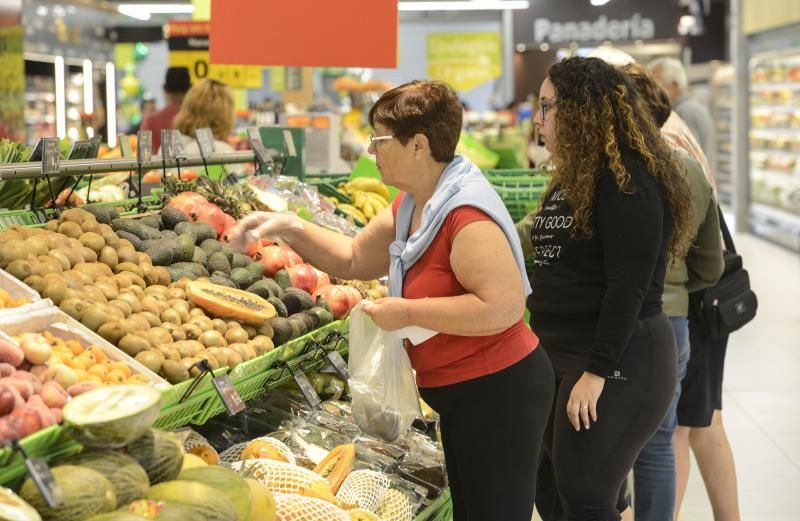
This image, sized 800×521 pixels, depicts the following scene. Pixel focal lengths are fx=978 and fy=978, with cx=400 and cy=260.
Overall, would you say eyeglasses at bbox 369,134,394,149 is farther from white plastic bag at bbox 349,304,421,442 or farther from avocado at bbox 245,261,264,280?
avocado at bbox 245,261,264,280

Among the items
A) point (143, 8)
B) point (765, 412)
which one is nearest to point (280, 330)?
point (765, 412)

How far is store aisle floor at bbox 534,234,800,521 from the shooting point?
14.3 feet

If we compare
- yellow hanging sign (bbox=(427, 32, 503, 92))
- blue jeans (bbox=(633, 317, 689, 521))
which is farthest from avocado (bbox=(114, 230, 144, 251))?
yellow hanging sign (bbox=(427, 32, 503, 92))

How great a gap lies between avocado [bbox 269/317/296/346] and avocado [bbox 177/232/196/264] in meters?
0.35

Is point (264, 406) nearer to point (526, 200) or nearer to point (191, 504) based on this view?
point (191, 504)

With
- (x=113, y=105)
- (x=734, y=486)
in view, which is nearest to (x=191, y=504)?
(x=734, y=486)

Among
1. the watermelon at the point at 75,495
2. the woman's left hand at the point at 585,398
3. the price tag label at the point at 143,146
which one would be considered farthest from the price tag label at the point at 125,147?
the watermelon at the point at 75,495

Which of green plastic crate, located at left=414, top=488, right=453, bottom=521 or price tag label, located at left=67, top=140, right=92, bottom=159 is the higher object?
price tag label, located at left=67, top=140, right=92, bottom=159

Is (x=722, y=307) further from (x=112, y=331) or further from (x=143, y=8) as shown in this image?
(x=143, y=8)

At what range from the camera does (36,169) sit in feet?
9.07

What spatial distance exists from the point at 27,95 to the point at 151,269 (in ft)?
43.9

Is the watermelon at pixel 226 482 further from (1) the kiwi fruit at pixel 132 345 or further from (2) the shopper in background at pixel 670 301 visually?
(2) the shopper in background at pixel 670 301

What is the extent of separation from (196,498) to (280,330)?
2.90 feet

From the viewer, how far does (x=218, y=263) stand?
2855 mm
